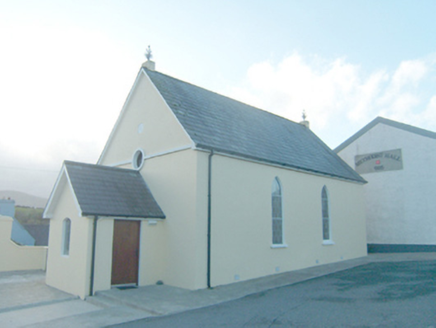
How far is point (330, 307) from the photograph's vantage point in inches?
356

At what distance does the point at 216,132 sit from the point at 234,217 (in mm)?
3620

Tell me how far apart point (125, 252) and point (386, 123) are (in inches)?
790

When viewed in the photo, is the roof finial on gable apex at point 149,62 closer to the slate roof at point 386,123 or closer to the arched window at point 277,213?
the arched window at point 277,213

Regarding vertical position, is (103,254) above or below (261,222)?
below

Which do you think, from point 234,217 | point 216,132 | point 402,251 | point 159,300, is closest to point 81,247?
point 159,300

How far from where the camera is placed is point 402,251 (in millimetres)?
22969

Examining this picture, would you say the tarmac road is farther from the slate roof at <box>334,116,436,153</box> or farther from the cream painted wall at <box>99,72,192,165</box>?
the slate roof at <box>334,116,436,153</box>

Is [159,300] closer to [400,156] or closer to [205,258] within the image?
[205,258]

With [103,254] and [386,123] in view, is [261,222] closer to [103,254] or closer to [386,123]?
[103,254]

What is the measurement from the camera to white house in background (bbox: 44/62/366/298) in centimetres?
1191

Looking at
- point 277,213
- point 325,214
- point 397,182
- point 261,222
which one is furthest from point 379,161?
point 261,222

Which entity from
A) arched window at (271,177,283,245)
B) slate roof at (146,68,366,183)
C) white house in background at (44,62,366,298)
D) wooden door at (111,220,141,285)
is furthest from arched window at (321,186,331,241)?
wooden door at (111,220,141,285)

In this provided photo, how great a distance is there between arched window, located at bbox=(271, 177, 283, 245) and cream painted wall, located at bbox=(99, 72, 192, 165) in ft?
16.6

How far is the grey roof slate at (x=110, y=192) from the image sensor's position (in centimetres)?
1170
